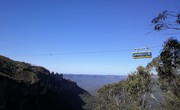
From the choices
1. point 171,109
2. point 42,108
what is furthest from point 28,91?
point 171,109

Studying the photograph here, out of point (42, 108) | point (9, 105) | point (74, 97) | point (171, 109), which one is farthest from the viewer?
point (74, 97)

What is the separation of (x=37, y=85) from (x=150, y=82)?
45.2 metres

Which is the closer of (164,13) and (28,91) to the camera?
(164,13)

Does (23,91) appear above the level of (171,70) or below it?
below

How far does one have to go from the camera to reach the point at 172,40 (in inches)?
571

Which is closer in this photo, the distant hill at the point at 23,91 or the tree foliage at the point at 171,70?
the tree foliage at the point at 171,70

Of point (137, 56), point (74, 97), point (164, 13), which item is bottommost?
point (74, 97)

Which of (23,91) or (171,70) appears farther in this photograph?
(23,91)

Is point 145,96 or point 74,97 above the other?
point 145,96

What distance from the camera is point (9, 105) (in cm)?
5784

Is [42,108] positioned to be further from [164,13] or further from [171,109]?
[164,13]

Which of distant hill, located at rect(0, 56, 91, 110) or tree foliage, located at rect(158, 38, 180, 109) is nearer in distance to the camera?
tree foliage, located at rect(158, 38, 180, 109)

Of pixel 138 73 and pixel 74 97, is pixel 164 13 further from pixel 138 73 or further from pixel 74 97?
pixel 74 97

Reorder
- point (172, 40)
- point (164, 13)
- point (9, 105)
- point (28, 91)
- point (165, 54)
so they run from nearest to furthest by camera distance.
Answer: point (164, 13) < point (172, 40) < point (165, 54) < point (9, 105) < point (28, 91)
